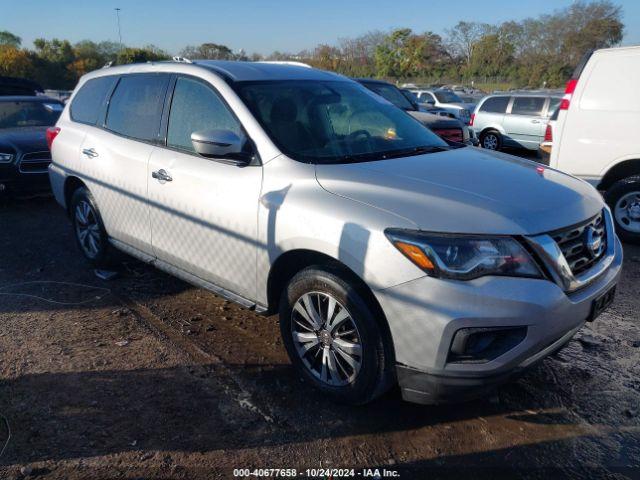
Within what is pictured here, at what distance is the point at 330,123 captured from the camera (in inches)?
148

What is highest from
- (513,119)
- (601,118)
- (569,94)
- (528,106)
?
(569,94)

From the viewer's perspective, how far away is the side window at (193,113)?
3.66 m

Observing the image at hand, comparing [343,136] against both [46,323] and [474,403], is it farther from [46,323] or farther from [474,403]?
[46,323]

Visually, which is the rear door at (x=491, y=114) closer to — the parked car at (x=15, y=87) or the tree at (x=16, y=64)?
the parked car at (x=15, y=87)

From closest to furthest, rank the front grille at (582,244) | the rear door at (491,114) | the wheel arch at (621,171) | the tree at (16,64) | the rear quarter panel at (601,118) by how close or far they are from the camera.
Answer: the front grille at (582,244), the rear quarter panel at (601,118), the wheel arch at (621,171), the rear door at (491,114), the tree at (16,64)

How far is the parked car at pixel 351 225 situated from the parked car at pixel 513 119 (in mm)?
11098

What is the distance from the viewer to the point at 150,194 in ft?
13.3

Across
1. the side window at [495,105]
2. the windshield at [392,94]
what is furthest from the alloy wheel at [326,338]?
the side window at [495,105]

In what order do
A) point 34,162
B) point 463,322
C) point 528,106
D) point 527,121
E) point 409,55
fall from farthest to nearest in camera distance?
point 409,55 < point 528,106 < point 527,121 < point 34,162 < point 463,322

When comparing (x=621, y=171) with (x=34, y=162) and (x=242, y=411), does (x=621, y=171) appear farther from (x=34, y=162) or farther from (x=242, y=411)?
(x=34, y=162)

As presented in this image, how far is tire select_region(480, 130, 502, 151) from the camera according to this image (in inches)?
588

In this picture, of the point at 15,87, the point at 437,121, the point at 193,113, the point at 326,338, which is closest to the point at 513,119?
the point at 437,121

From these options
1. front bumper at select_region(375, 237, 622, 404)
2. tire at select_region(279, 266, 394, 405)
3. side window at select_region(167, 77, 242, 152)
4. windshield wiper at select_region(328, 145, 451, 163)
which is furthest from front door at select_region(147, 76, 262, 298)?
front bumper at select_region(375, 237, 622, 404)

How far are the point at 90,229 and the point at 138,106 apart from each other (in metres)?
1.46
